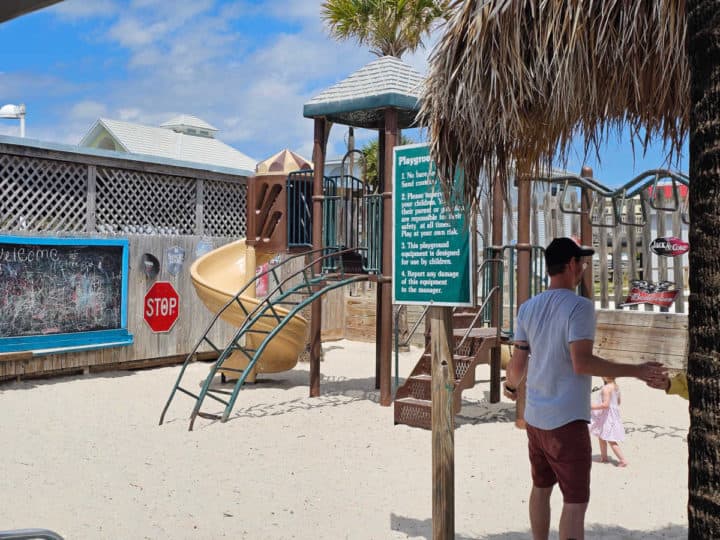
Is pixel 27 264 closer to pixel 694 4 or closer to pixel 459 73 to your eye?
pixel 459 73

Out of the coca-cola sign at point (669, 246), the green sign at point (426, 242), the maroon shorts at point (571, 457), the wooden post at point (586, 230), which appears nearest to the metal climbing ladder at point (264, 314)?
the wooden post at point (586, 230)

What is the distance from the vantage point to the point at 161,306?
1291 cm

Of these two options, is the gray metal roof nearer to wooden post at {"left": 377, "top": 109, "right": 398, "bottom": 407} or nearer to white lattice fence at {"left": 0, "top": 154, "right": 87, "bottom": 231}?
wooden post at {"left": 377, "top": 109, "right": 398, "bottom": 407}

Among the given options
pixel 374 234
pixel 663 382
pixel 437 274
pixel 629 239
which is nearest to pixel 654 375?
pixel 663 382

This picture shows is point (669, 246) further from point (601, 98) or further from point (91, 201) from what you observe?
point (91, 201)

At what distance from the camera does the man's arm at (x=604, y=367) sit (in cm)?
351

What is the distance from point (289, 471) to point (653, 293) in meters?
6.12

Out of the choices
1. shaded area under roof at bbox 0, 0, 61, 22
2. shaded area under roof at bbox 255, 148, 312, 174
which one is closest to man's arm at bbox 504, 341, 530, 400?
shaded area under roof at bbox 0, 0, 61, 22

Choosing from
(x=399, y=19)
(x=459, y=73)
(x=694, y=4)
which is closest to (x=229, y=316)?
(x=459, y=73)

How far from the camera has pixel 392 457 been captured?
7.18 metres

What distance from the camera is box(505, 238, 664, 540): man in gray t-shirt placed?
374cm

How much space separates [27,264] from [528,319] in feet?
→ 29.0

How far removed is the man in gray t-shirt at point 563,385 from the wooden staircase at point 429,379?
4.19 meters

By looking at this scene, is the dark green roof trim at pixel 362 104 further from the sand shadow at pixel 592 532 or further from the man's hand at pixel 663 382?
the man's hand at pixel 663 382
